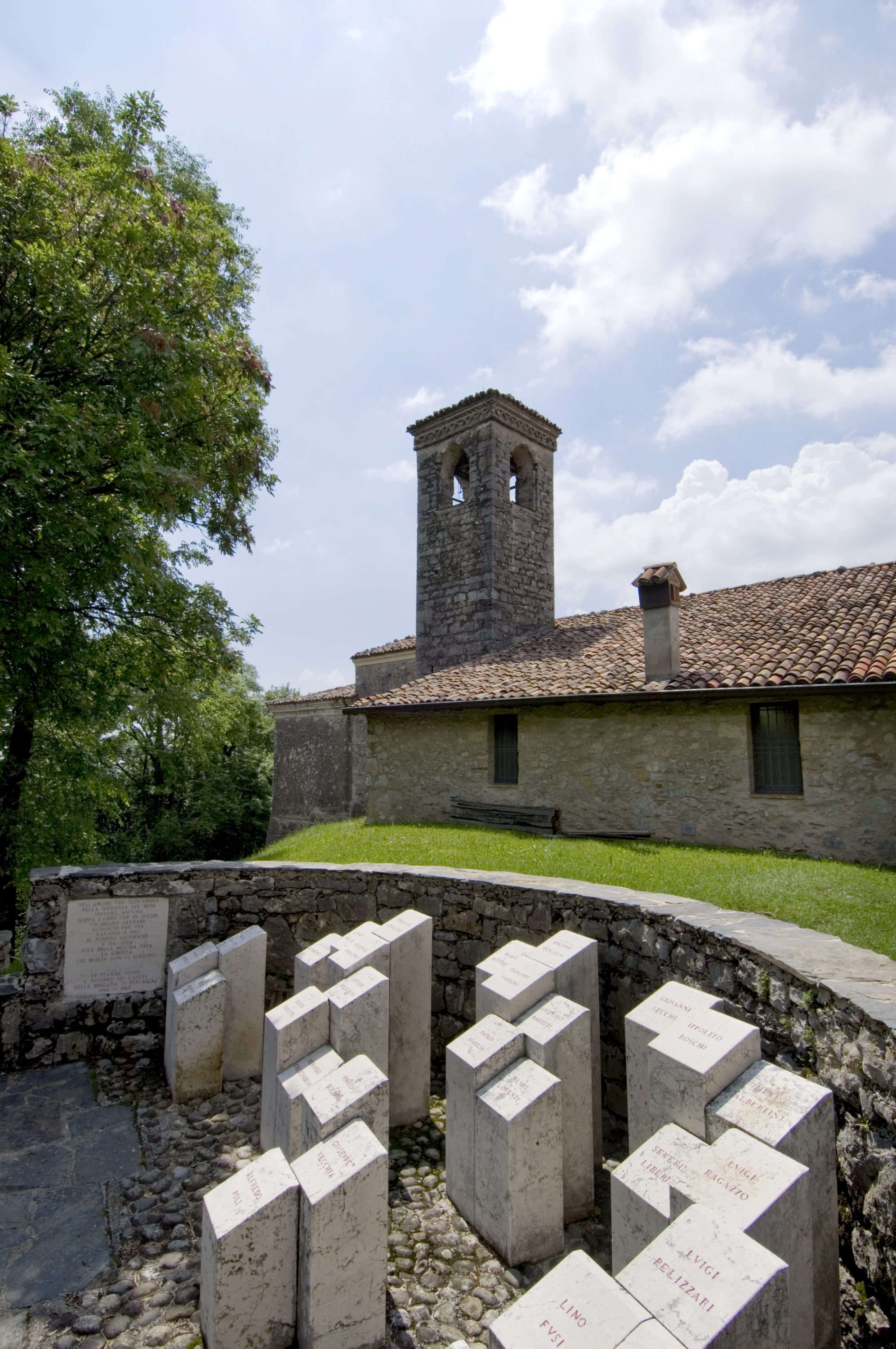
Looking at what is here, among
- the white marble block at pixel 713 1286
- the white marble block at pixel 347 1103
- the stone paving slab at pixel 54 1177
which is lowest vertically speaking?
the stone paving slab at pixel 54 1177

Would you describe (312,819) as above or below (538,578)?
below

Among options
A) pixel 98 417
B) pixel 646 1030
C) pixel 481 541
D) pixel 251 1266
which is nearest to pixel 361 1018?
pixel 251 1266

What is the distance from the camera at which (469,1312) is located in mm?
2693

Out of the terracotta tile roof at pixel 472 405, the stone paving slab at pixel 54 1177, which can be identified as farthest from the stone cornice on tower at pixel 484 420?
the stone paving slab at pixel 54 1177

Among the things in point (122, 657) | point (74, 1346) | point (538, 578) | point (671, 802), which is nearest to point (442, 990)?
point (74, 1346)

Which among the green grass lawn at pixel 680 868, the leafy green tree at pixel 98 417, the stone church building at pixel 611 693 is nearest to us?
the green grass lawn at pixel 680 868

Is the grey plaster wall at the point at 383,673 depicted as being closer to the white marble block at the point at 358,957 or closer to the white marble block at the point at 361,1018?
the white marble block at the point at 358,957

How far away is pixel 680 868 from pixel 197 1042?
4.75m

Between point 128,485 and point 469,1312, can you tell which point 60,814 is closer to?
point 128,485

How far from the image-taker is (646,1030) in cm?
301

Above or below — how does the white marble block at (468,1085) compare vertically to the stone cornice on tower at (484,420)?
below

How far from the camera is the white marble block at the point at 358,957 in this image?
4121 millimetres

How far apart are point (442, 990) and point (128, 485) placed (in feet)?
20.0

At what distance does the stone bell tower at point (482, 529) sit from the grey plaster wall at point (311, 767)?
140 inches
